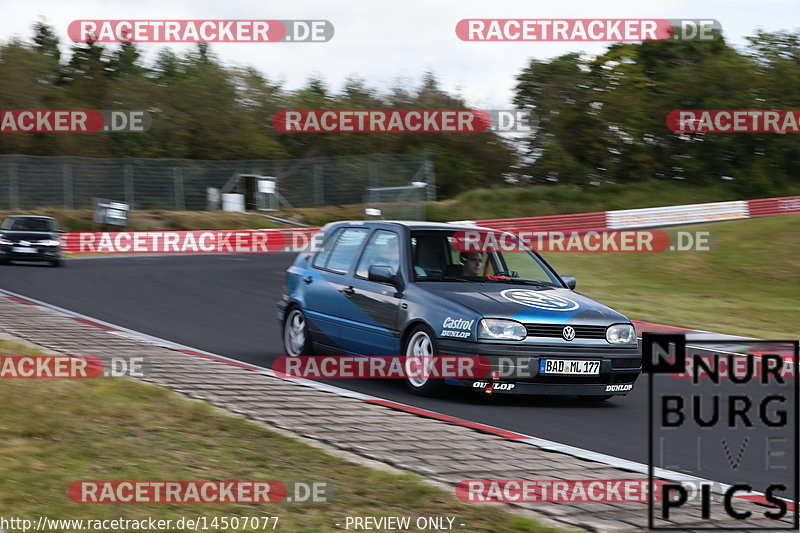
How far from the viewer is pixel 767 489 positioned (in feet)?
19.0

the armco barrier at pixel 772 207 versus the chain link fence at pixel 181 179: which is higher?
the chain link fence at pixel 181 179

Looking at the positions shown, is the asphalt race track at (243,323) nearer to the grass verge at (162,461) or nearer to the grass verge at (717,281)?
the grass verge at (162,461)

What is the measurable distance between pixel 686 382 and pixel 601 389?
2265 mm

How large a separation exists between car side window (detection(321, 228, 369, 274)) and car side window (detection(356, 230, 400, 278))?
6.7 inches

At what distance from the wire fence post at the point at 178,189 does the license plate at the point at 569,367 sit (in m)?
32.6

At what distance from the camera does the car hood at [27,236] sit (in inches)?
965

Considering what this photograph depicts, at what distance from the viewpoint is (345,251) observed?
10.6 m

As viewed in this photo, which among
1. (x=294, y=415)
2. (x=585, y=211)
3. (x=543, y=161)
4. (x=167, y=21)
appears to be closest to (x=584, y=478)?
(x=294, y=415)

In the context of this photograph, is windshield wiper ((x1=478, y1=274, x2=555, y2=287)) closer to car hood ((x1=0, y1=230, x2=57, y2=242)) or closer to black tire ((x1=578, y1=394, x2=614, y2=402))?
black tire ((x1=578, y1=394, x2=614, y2=402))

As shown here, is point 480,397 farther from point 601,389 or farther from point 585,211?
point 585,211

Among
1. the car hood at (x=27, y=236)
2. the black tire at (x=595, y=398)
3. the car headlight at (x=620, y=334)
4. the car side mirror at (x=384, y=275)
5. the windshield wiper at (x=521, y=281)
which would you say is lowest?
the black tire at (x=595, y=398)

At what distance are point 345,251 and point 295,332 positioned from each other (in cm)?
105

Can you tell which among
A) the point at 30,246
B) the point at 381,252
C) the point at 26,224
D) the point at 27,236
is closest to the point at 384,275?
the point at 381,252

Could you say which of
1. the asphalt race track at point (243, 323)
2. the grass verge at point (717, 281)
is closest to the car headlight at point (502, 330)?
the asphalt race track at point (243, 323)
